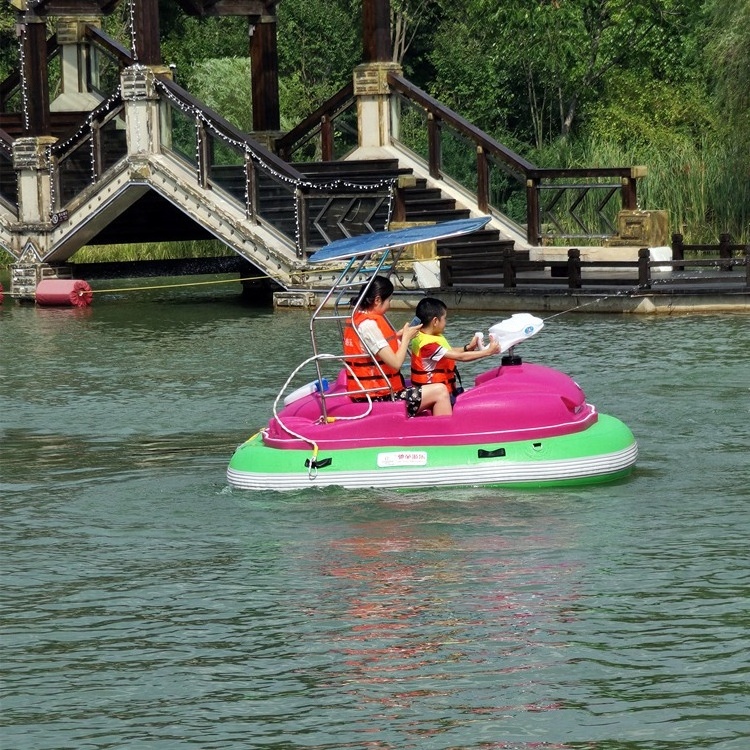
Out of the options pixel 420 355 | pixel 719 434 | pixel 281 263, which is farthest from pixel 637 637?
pixel 281 263

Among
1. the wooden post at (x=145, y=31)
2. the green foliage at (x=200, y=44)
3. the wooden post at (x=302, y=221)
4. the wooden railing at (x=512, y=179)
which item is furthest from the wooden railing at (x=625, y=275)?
the green foliage at (x=200, y=44)

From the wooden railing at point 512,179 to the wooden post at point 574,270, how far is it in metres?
2.98

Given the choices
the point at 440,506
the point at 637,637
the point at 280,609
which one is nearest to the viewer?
the point at 637,637

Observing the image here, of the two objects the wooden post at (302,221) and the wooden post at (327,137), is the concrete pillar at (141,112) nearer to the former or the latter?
the wooden post at (302,221)

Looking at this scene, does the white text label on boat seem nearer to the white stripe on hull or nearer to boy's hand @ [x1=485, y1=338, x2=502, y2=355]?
the white stripe on hull

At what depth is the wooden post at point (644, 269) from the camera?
25891mm

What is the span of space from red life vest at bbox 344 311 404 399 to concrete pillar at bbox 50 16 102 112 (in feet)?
73.1

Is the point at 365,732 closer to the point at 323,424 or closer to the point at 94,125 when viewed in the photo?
the point at 323,424

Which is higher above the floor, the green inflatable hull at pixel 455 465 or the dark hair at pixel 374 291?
the dark hair at pixel 374 291

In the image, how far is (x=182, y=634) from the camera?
1075 cm

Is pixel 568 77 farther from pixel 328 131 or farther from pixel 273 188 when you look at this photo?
pixel 273 188

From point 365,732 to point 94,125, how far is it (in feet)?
80.1

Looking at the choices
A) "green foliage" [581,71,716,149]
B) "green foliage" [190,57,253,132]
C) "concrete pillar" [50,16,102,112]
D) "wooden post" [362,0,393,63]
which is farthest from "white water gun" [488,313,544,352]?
"green foliage" [190,57,253,132]

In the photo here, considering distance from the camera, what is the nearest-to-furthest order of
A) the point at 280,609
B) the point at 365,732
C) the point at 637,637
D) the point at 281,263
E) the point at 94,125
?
the point at 365,732, the point at 637,637, the point at 280,609, the point at 281,263, the point at 94,125
